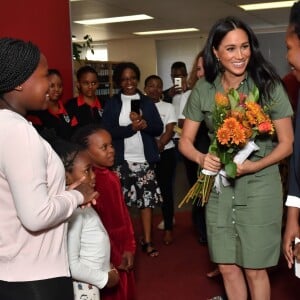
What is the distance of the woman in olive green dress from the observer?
2424 millimetres

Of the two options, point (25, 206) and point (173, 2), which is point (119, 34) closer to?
point (173, 2)

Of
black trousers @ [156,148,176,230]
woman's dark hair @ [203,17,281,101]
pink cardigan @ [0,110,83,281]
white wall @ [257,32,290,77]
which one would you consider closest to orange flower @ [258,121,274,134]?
woman's dark hair @ [203,17,281,101]

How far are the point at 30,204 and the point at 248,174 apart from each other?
1234 millimetres

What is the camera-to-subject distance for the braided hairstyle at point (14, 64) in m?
1.58

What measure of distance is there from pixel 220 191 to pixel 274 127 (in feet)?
1.31

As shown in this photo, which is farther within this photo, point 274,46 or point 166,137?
point 274,46

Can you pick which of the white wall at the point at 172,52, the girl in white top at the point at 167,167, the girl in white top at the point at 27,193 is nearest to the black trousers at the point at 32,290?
the girl in white top at the point at 27,193

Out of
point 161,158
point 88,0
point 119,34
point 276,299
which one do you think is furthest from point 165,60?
point 276,299

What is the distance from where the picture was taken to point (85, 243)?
2289mm

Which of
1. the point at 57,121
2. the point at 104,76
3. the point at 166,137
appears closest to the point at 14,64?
the point at 57,121

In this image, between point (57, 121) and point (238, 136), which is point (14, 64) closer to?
point (238, 136)

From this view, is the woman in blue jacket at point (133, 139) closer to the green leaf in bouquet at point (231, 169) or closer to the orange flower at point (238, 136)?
the green leaf in bouquet at point (231, 169)

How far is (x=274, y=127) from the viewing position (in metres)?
2.45

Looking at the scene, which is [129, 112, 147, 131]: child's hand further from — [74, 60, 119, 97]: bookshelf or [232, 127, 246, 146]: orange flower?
[74, 60, 119, 97]: bookshelf
